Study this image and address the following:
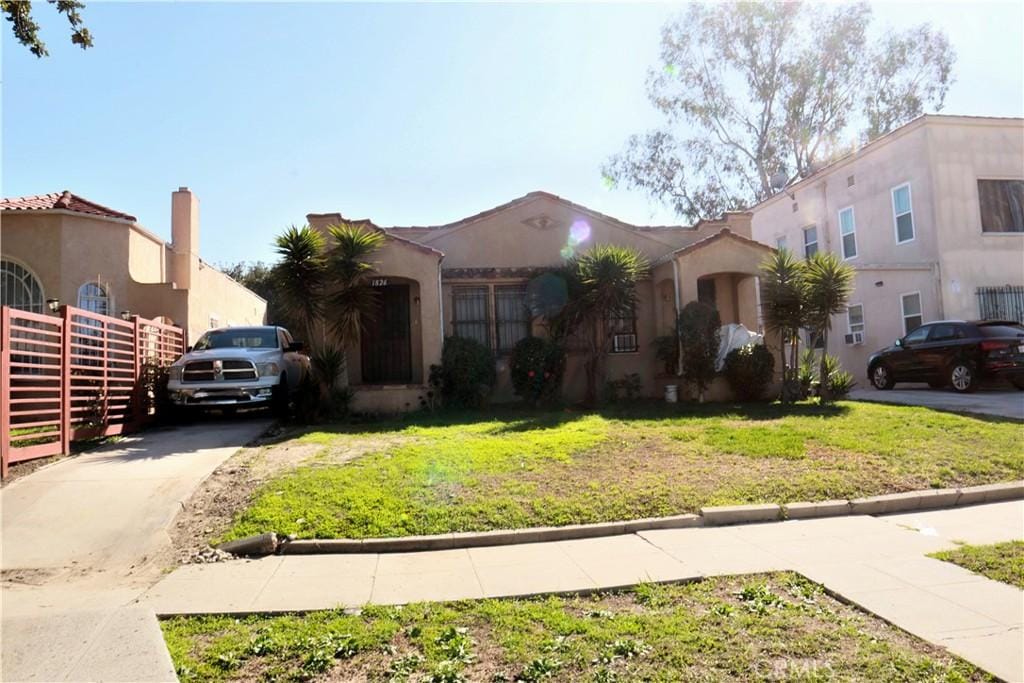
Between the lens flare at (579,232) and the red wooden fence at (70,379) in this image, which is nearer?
the red wooden fence at (70,379)

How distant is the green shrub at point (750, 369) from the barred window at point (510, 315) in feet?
15.2

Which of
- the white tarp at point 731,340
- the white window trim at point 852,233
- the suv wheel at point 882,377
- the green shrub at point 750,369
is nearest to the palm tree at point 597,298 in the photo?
the white tarp at point 731,340

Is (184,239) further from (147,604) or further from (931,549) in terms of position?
(931,549)

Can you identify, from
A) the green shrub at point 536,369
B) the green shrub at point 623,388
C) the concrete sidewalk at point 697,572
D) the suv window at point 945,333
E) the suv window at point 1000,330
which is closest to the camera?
the concrete sidewalk at point 697,572

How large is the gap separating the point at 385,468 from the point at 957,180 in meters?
18.8

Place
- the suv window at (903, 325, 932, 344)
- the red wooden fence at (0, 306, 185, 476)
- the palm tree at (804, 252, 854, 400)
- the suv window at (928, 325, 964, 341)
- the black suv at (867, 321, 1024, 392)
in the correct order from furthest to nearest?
1. the suv window at (903, 325, 932, 344)
2. the suv window at (928, 325, 964, 341)
3. the black suv at (867, 321, 1024, 392)
4. the palm tree at (804, 252, 854, 400)
5. the red wooden fence at (0, 306, 185, 476)

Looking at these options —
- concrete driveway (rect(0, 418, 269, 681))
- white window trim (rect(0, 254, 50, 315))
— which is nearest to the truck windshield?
concrete driveway (rect(0, 418, 269, 681))

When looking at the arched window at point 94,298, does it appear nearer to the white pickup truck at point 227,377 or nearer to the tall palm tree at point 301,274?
the white pickup truck at point 227,377

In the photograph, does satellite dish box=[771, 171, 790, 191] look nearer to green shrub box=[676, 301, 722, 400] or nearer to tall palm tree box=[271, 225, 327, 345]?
green shrub box=[676, 301, 722, 400]

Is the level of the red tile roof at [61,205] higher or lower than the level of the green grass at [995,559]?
higher

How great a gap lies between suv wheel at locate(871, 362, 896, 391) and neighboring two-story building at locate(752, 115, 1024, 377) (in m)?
2.36

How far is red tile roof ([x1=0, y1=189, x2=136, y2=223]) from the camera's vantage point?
13555 mm

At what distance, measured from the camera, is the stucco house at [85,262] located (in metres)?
13.5

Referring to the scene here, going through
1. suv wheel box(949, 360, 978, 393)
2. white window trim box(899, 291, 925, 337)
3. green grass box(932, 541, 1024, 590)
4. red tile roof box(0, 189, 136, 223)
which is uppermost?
red tile roof box(0, 189, 136, 223)
